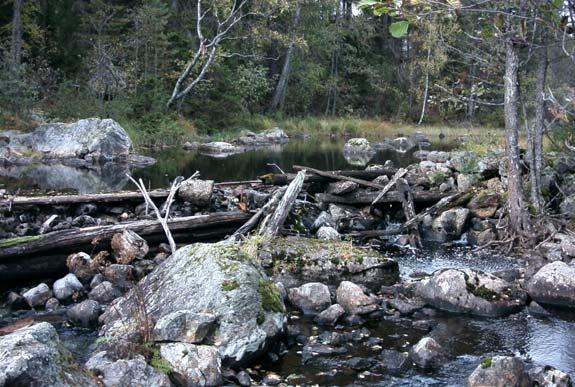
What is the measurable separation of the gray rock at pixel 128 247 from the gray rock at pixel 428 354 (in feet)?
18.1

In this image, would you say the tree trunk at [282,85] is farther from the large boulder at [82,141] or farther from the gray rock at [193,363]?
the gray rock at [193,363]

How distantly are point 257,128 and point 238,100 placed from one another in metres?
2.88

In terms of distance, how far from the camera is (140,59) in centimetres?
3722

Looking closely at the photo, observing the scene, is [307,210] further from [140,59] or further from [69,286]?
[140,59]

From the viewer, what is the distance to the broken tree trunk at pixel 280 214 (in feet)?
40.0

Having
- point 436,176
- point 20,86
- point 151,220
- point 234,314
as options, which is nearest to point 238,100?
point 20,86

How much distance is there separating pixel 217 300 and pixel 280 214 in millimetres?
5183

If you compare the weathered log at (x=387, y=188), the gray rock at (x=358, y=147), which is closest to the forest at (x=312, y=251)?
the weathered log at (x=387, y=188)

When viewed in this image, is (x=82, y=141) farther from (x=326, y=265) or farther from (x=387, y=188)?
(x=326, y=265)

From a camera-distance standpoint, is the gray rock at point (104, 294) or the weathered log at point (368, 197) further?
the weathered log at point (368, 197)

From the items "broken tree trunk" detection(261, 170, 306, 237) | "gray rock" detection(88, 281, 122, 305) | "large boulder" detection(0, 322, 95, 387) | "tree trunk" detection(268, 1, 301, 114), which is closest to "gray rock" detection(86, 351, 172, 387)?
"large boulder" detection(0, 322, 95, 387)

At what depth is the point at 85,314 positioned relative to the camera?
8617 mm

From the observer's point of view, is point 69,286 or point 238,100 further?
point 238,100

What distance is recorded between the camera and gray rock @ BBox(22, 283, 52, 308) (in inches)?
365
